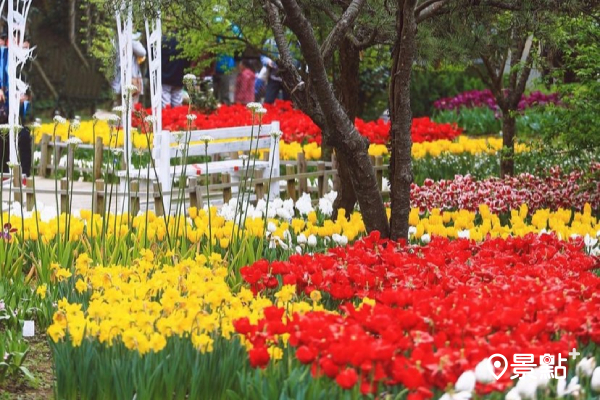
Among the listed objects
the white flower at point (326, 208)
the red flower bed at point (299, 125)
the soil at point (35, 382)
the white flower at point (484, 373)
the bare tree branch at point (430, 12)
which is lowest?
the soil at point (35, 382)

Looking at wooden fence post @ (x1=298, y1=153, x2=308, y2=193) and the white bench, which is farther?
wooden fence post @ (x1=298, y1=153, x2=308, y2=193)

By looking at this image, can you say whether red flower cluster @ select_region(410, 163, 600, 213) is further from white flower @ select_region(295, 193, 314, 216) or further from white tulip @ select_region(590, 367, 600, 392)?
white tulip @ select_region(590, 367, 600, 392)

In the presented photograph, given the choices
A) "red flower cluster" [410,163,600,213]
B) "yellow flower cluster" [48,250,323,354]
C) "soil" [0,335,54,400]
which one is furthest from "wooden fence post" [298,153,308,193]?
"soil" [0,335,54,400]

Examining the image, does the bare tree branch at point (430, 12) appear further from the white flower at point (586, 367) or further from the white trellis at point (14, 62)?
the white trellis at point (14, 62)

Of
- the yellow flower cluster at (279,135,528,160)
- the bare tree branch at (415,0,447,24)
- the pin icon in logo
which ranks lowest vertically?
the pin icon in logo

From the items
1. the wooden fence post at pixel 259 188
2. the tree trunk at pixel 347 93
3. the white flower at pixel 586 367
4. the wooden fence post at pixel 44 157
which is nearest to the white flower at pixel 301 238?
the tree trunk at pixel 347 93

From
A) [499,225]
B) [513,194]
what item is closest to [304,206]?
[513,194]

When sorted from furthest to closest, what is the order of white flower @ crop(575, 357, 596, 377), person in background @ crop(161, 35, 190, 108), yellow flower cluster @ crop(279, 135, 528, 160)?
person in background @ crop(161, 35, 190, 108) < yellow flower cluster @ crop(279, 135, 528, 160) < white flower @ crop(575, 357, 596, 377)

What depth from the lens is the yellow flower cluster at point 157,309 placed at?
452 centimetres

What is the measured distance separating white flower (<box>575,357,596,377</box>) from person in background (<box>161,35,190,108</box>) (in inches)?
637

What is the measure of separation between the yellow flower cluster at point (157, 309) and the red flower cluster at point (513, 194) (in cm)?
442

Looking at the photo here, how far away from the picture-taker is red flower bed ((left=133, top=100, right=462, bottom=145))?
50.9 feet

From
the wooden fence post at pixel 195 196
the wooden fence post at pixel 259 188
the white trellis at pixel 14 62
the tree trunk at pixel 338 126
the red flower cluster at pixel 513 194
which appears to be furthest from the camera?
the wooden fence post at pixel 259 188

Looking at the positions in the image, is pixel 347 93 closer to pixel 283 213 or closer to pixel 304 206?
pixel 304 206
